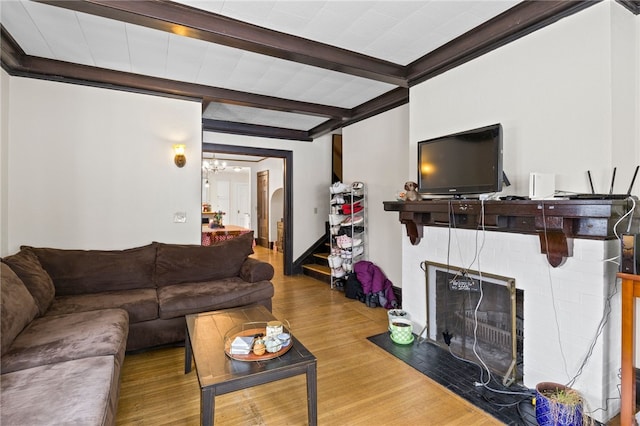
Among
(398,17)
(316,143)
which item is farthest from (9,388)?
(316,143)

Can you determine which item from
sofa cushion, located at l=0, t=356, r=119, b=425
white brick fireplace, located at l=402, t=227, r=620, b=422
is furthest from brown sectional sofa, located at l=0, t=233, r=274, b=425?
white brick fireplace, located at l=402, t=227, r=620, b=422

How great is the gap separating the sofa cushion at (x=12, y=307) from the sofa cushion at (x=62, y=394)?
412 millimetres

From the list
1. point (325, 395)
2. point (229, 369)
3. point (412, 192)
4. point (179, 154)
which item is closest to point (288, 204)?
point (179, 154)

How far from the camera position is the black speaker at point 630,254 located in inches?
67.2

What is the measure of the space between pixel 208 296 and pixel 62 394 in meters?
1.63

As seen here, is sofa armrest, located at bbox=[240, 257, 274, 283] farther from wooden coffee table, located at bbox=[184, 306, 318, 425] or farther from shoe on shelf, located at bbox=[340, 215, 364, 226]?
shoe on shelf, located at bbox=[340, 215, 364, 226]

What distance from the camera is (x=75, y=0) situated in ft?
6.66

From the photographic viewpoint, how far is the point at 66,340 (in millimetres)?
1946

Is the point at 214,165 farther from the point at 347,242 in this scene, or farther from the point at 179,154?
the point at 347,242

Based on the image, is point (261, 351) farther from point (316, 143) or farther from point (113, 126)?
point (316, 143)

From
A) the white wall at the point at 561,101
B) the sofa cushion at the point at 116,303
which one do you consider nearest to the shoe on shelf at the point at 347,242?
the white wall at the point at 561,101

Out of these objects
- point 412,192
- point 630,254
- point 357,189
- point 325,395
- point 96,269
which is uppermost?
point 357,189

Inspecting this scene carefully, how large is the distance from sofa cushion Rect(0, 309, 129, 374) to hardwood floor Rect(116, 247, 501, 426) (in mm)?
438

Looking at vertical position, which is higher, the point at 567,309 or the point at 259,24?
the point at 259,24
